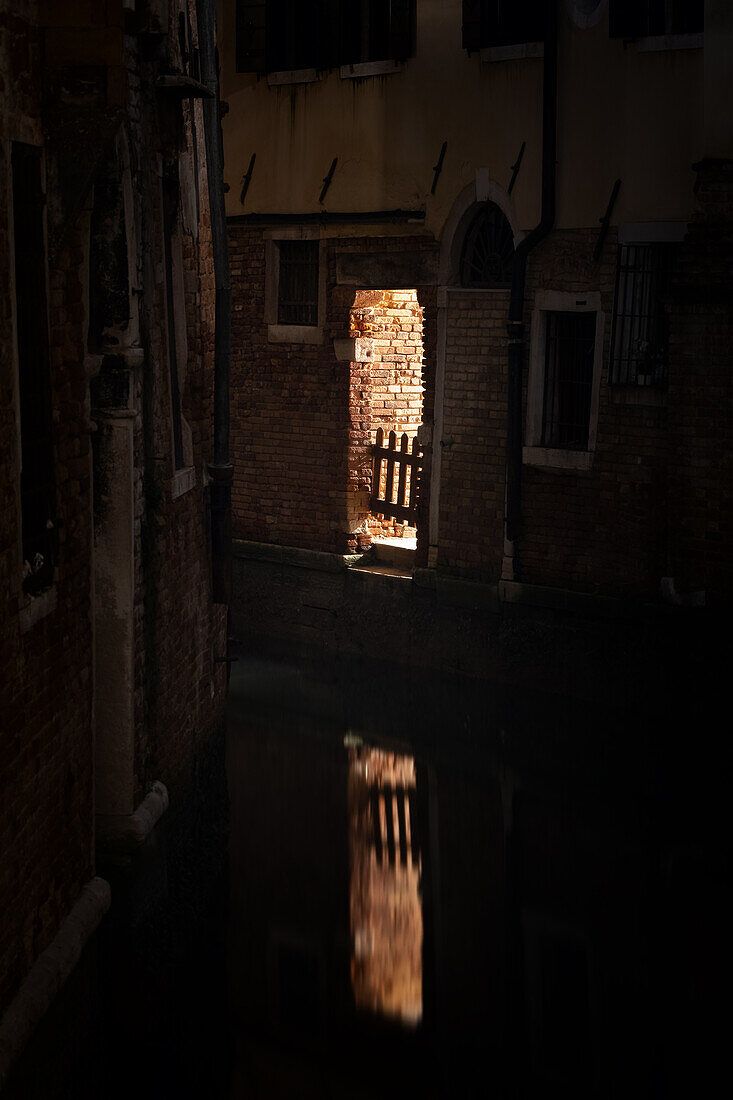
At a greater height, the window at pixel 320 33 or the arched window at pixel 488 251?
the window at pixel 320 33

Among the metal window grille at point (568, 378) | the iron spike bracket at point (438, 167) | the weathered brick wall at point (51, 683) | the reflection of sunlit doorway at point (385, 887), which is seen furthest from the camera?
the iron spike bracket at point (438, 167)

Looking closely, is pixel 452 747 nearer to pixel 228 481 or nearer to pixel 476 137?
pixel 228 481

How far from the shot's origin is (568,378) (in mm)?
12766

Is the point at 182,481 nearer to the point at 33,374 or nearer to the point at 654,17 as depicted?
the point at 33,374

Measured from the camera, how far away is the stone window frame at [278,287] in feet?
47.1

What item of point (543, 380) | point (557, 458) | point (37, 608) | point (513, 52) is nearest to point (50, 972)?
point (37, 608)

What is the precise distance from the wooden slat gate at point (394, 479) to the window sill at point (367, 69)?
3372mm

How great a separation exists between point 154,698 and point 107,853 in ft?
2.99

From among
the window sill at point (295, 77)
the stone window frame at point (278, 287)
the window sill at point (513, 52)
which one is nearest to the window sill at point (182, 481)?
the window sill at point (513, 52)

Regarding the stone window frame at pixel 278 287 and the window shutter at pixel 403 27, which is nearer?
the window shutter at pixel 403 27

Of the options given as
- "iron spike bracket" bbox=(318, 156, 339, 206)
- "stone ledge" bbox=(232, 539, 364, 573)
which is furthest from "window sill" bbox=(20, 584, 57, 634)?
"iron spike bracket" bbox=(318, 156, 339, 206)

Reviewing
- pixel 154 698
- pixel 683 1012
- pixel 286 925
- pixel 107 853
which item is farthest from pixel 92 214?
pixel 683 1012

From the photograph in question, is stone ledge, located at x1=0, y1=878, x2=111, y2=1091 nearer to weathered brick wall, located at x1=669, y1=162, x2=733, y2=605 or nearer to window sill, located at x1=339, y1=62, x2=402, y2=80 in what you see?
weathered brick wall, located at x1=669, y1=162, x2=733, y2=605

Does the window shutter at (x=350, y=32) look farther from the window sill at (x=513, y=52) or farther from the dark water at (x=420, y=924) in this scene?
the dark water at (x=420, y=924)
